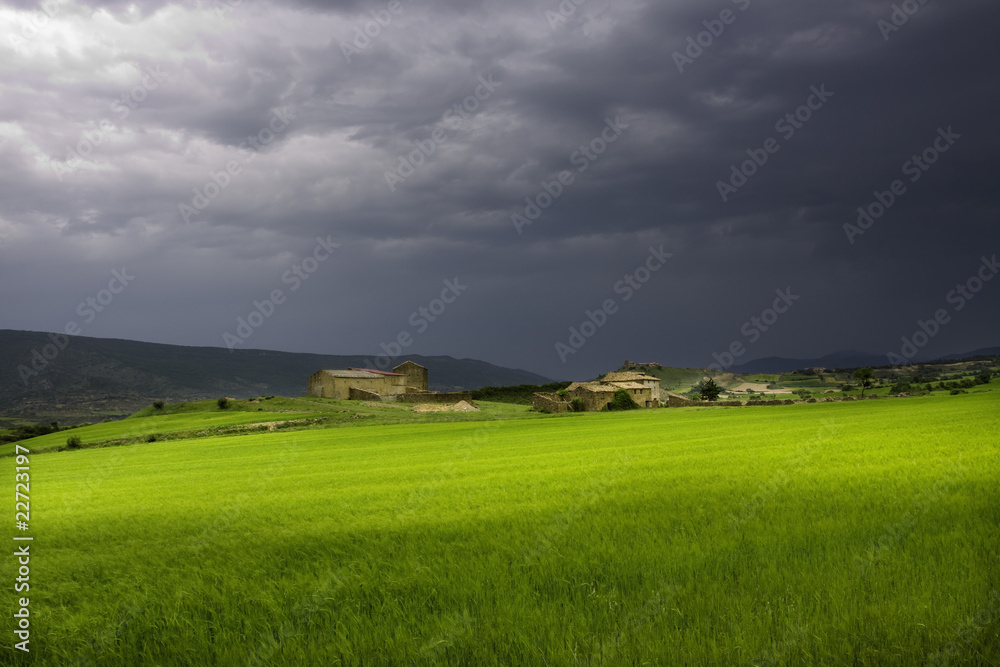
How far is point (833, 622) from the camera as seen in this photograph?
448 centimetres

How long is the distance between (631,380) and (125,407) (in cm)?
16910

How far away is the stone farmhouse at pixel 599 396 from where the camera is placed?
258 feet

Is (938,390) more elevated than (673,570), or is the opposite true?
(673,570)

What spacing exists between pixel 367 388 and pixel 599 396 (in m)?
42.2

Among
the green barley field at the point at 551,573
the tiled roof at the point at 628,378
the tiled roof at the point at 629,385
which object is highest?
the green barley field at the point at 551,573

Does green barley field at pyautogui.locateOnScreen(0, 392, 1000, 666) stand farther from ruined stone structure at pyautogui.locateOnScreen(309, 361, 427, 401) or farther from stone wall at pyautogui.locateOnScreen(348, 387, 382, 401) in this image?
ruined stone structure at pyautogui.locateOnScreen(309, 361, 427, 401)

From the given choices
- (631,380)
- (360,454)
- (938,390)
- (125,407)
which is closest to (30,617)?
(360,454)

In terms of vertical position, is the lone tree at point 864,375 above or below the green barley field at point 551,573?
below

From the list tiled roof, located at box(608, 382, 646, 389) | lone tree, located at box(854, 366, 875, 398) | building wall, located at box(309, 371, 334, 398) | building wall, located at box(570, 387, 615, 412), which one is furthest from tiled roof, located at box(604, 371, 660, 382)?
building wall, located at box(309, 371, 334, 398)

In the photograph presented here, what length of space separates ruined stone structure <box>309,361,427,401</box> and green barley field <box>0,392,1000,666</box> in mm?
85721

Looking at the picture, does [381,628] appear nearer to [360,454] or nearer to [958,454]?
[958,454]

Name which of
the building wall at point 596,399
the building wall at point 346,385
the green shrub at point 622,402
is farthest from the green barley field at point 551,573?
the building wall at point 346,385

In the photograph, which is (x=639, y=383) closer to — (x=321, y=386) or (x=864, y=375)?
(x=864, y=375)

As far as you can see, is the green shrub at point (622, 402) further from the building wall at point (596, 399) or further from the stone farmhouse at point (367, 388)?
the stone farmhouse at point (367, 388)
